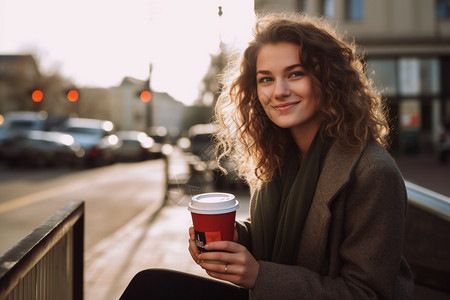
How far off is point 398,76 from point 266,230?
2115 cm

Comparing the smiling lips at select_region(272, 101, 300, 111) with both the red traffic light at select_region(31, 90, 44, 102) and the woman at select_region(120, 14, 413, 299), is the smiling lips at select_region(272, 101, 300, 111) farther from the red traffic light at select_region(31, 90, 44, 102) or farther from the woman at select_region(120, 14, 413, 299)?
the red traffic light at select_region(31, 90, 44, 102)

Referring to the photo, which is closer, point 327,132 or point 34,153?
point 327,132

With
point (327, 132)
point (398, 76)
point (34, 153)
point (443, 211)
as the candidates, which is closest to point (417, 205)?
point (443, 211)

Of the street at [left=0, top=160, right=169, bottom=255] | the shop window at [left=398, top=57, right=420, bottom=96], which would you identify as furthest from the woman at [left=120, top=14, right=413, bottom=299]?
the shop window at [left=398, top=57, right=420, bottom=96]

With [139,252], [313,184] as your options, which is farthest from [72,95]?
[313,184]

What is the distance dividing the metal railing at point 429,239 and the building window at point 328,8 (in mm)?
19641

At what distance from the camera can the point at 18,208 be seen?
9055 mm

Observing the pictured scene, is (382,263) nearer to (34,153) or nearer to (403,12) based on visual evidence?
(34,153)

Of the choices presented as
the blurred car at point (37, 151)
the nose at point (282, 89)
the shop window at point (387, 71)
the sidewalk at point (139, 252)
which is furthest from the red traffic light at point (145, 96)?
the shop window at point (387, 71)

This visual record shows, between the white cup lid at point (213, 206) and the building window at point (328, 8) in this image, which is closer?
the white cup lid at point (213, 206)

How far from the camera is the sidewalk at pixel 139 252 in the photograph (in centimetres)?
440

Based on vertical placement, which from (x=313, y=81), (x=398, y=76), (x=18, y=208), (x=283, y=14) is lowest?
(x=18, y=208)

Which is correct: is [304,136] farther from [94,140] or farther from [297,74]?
[94,140]

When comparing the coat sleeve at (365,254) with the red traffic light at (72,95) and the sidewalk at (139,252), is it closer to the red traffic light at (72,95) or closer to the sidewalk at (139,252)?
the sidewalk at (139,252)
